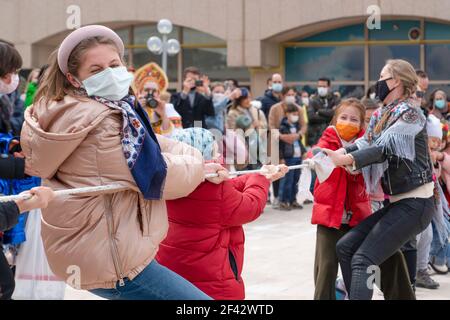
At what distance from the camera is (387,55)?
25.9m

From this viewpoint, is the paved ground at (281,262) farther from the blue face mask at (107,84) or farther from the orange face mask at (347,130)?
the blue face mask at (107,84)

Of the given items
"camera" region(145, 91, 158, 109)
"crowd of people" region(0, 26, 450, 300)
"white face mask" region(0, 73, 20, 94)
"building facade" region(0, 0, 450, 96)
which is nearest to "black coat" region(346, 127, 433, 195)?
"crowd of people" region(0, 26, 450, 300)

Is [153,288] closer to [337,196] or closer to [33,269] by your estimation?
[337,196]

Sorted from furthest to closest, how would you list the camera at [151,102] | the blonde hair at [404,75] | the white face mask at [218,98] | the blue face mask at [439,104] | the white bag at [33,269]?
the white face mask at [218,98] → the blue face mask at [439,104] → the camera at [151,102] → the white bag at [33,269] → the blonde hair at [404,75]

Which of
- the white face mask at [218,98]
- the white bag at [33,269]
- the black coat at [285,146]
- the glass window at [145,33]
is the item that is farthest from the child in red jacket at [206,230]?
the glass window at [145,33]

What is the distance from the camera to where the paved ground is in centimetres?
754

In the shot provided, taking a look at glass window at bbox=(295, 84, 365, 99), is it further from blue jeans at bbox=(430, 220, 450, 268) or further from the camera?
blue jeans at bbox=(430, 220, 450, 268)

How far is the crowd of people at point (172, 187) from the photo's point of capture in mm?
3453

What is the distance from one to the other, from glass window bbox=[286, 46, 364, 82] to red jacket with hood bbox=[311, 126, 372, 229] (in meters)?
20.5

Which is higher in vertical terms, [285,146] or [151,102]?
[151,102]

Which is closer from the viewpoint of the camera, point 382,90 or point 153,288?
point 153,288

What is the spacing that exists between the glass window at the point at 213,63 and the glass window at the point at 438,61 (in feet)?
17.8

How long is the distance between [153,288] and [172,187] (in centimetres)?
42

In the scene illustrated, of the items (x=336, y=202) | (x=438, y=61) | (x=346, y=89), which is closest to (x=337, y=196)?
(x=336, y=202)
